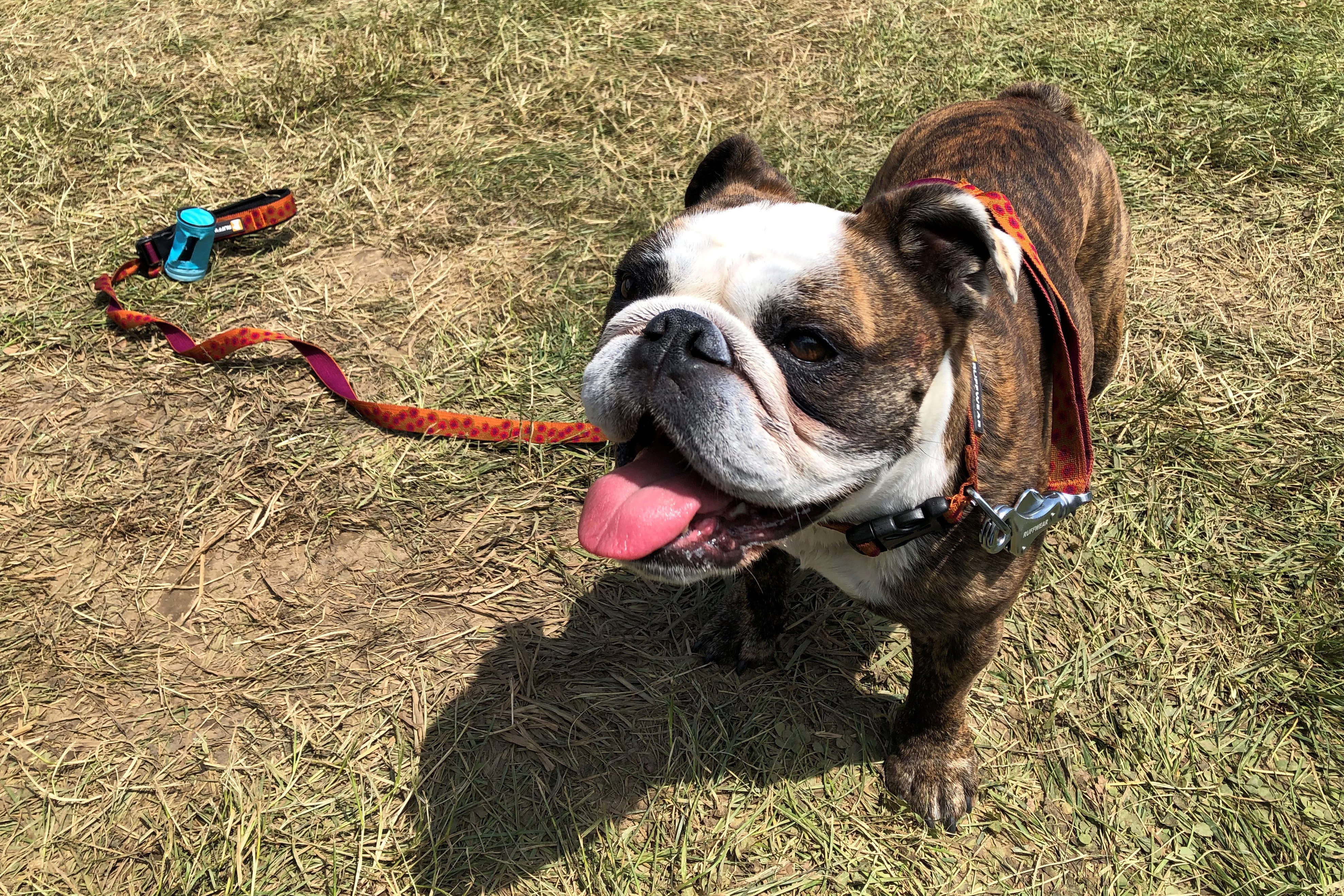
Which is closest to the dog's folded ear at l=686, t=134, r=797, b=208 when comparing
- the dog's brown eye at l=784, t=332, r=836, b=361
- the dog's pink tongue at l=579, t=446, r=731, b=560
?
the dog's brown eye at l=784, t=332, r=836, b=361

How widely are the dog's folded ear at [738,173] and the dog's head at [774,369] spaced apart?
496 millimetres

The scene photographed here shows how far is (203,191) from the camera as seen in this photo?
4867 millimetres

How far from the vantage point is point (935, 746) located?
280cm

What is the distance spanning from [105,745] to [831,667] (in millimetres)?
2389

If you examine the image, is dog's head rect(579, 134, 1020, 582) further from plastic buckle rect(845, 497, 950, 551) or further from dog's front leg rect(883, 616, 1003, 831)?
dog's front leg rect(883, 616, 1003, 831)

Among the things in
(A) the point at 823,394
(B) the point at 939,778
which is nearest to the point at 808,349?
(A) the point at 823,394

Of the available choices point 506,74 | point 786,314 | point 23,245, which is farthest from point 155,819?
point 506,74

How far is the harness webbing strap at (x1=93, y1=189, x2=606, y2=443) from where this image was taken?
12.3 ft

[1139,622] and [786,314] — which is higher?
[786,314]

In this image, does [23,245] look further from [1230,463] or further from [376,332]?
[1230,463]

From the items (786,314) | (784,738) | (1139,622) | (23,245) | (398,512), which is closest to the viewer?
(786,314)

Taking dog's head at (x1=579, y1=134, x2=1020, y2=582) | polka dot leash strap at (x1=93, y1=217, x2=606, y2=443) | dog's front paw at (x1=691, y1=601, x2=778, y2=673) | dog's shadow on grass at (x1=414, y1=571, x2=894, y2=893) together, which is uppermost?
dog's head at (x1=579, y1=134, x2=1020, y2=582)

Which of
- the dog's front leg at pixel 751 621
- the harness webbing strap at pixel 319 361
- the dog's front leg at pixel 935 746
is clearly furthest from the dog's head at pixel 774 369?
the harness webbing strap at pixel 319 361

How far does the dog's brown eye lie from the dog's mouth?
340 millimetres
